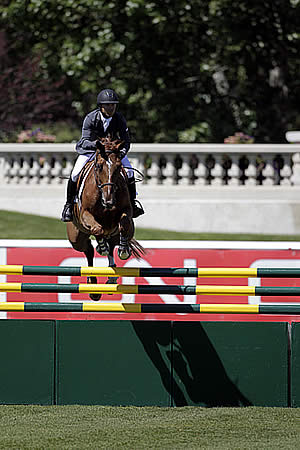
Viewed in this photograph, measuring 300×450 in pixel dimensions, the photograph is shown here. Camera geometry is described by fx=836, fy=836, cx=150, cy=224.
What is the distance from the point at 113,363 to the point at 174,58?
62.1 feet

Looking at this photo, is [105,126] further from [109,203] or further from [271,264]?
[271,264]

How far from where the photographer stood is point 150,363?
7.89m

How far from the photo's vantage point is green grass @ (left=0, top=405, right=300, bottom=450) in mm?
6387

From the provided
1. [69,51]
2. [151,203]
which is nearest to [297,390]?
[151,203]

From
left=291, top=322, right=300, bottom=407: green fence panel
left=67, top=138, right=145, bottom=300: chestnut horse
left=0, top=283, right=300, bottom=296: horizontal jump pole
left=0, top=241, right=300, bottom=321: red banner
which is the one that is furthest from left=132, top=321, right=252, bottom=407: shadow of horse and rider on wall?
left=0, top=241, right=300, bottom=321: red banner

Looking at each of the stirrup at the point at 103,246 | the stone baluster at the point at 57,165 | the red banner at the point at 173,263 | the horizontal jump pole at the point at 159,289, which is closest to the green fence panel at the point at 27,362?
the horizontal jump pole at the point at 159,289

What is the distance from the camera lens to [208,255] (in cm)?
1088

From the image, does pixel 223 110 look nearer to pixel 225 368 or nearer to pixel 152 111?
pixel 152 111

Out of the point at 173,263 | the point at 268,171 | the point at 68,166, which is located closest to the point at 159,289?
the point at 173,263

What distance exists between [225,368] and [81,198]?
2548mm

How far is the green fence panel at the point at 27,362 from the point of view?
25.8 feet

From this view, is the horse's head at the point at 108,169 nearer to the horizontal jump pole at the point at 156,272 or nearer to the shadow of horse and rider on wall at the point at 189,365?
the horizontal jump pole at the point at 156,272

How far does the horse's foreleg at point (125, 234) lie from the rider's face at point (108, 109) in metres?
1.18

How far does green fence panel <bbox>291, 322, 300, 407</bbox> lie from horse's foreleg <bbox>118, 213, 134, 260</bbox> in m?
1.97
